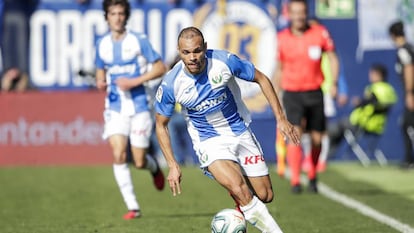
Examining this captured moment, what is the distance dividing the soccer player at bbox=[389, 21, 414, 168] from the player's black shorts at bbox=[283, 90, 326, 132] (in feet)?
13.9

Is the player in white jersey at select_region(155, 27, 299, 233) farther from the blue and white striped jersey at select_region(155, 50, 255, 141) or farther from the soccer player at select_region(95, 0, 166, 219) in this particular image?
the soccer player at select_region(95, 0, 166, 219)

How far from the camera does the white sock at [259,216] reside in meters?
9.33

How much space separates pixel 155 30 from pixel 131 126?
32.5ft

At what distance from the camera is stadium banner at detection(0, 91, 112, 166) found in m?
21.4

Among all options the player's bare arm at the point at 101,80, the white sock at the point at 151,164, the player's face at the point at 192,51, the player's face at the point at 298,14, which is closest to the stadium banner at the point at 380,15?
the player's face at the point at 298,14

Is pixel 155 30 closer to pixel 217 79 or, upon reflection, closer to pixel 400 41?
pixel 400 41

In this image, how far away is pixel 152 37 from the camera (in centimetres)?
2264

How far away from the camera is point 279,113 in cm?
931

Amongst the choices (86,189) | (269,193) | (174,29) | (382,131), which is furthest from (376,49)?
(269,193)

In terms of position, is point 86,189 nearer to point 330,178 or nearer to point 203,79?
point 330,178

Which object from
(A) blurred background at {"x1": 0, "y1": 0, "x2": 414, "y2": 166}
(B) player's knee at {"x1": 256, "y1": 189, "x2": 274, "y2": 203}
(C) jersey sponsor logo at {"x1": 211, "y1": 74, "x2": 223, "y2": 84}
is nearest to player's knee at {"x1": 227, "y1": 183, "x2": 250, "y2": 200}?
(B) player's knee at {"x1": 256, "y1": 189, "x2": 274, "y2": 203}

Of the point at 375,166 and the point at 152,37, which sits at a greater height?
the point at 152,37

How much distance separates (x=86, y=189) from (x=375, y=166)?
6.78 meters

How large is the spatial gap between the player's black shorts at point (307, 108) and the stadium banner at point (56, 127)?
6738mm
